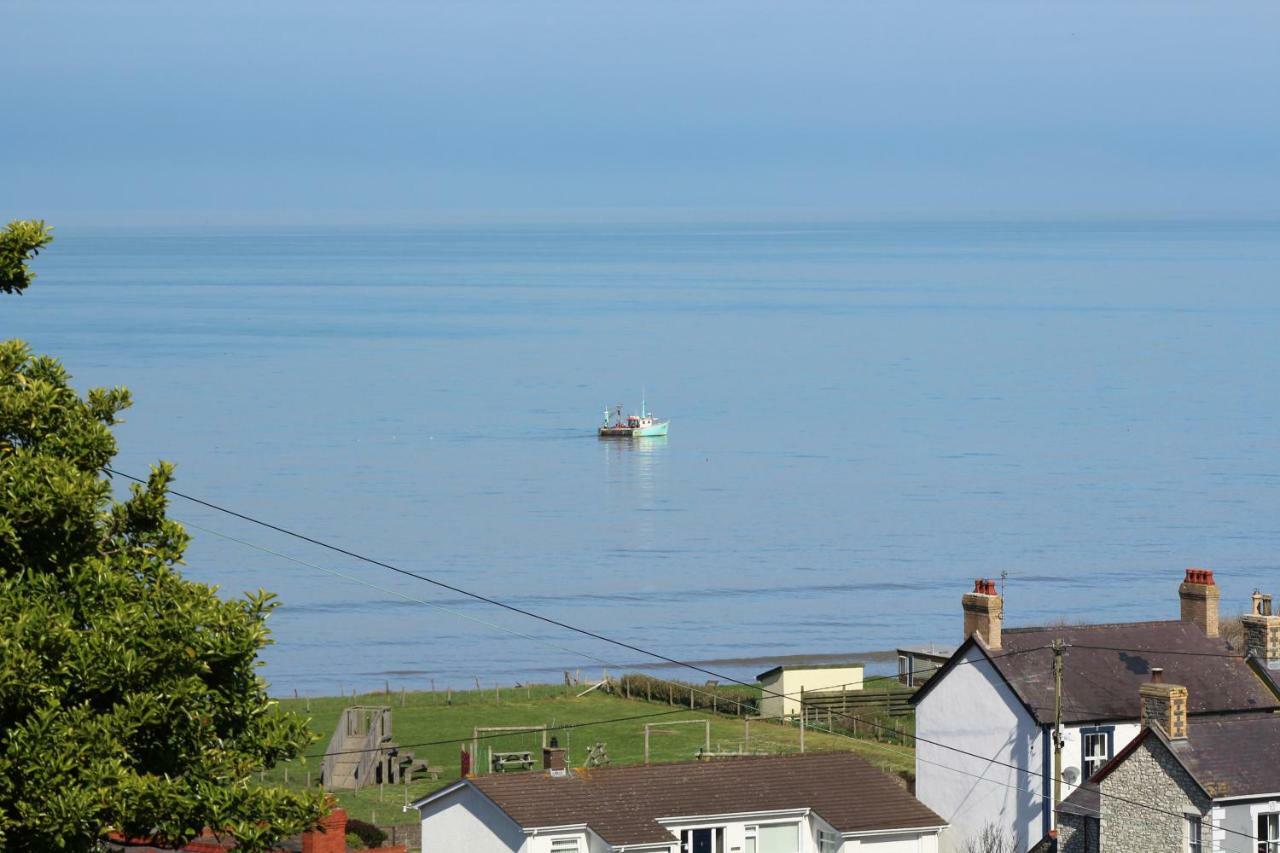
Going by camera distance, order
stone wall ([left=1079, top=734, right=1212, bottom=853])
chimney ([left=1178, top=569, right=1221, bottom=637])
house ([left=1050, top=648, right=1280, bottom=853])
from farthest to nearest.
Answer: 1. chimney ([left=1178, top=569, right=1221, bottom=637])
2. stone wall ([left=1079, top=734, right=1212, bottom=853])
3. house ([left=1050, top=648, right=1280, bottom=853])

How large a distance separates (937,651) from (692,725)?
55.8 ft

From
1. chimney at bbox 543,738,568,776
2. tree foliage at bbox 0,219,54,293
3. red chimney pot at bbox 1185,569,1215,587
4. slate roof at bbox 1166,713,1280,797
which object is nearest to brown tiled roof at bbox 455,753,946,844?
chimney at bbox 543,738,568,776

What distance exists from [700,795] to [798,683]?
24834mm

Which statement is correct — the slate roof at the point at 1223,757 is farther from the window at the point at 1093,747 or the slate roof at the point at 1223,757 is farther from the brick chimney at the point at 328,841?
the brick chimney at the point at 328,841

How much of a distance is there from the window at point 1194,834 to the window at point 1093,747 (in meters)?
6.89

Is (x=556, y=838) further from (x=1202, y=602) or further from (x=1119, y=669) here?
(x=1202, y=602)

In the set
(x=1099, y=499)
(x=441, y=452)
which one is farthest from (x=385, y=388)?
(x=1099, y=499)

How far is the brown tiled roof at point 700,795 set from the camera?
32344mm

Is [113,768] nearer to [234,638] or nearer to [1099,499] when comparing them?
[234,638]

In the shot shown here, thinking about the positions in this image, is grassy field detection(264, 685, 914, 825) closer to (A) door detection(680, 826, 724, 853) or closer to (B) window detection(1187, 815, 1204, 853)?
(A) door detection(680, 826, 724, 853)

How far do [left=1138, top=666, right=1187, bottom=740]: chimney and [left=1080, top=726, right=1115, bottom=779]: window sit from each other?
6340 millimetres

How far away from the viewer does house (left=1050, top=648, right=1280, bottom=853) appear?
30.7 meters

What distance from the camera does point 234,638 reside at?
51.0 ft

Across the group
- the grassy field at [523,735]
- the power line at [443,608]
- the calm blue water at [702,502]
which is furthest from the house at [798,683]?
the calm blue water at [702,502]
